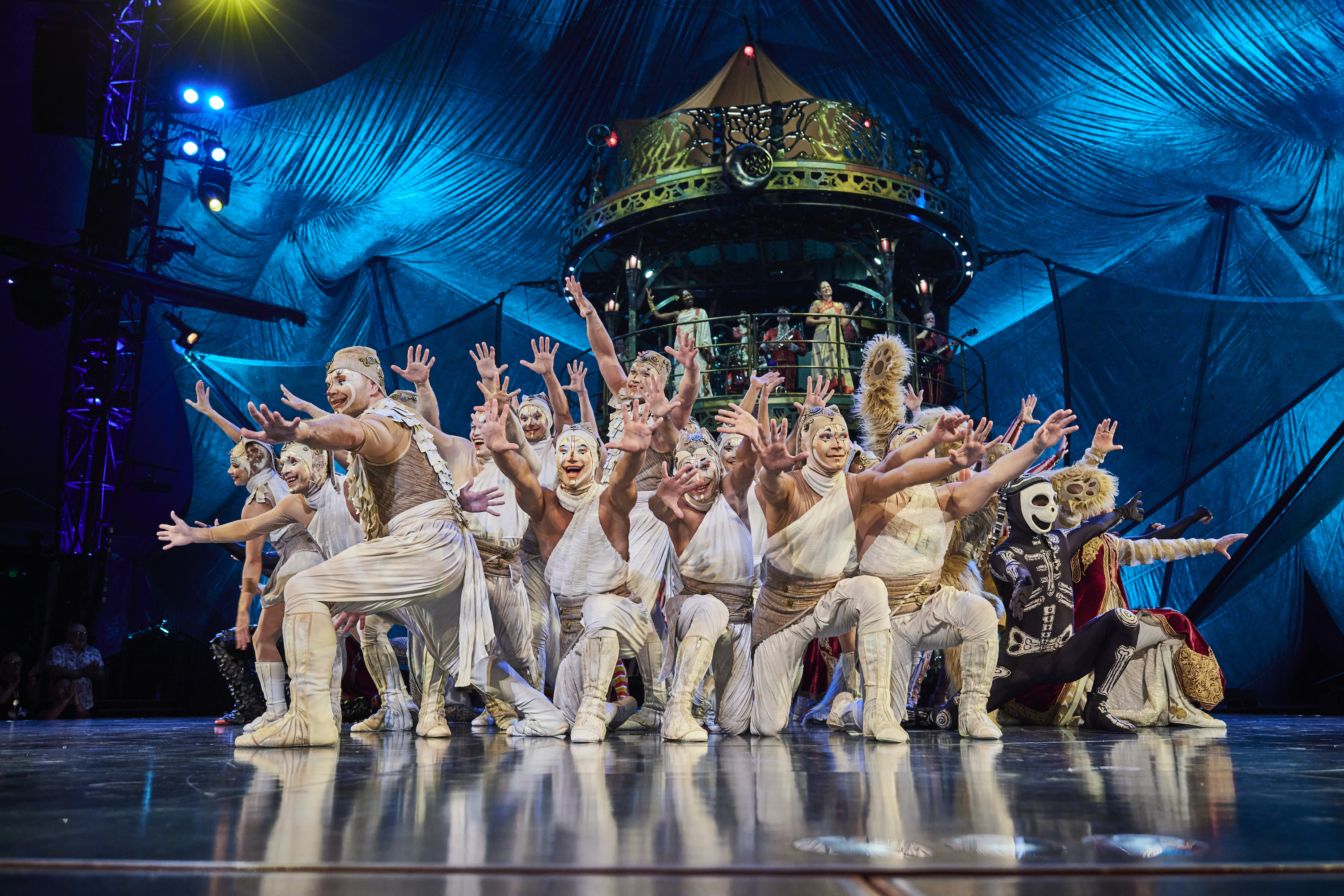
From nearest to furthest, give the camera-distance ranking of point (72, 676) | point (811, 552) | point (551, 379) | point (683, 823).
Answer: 1. point (683, 823)
2. point (811, 552)
3. point (551, 379)
4. point (72, 676)

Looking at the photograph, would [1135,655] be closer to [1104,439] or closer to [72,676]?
[1104,439]

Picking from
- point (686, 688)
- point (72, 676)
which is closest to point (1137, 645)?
point (686, 688)

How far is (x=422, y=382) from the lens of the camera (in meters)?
5.44

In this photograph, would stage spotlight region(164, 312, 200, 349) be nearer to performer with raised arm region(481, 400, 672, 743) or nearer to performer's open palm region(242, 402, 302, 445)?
performer with raised arm region(481, 400, 672, 743)

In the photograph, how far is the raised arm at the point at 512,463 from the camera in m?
3.91

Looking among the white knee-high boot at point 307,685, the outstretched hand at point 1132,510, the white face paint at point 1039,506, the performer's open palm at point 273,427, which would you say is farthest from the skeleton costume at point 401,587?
the outstretched hand at point 1132,510

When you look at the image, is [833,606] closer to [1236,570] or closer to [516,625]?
[516,625]

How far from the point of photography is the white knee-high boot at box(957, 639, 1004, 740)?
4.02 meters

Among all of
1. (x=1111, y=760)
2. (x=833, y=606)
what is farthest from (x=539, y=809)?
(x=833, y=606)

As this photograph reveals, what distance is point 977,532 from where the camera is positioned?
5.10 meters

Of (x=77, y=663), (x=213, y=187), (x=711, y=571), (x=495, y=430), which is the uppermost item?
(x=213, y=187)

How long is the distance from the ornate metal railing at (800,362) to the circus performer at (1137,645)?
344 centimetres

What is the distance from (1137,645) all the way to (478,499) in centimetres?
309

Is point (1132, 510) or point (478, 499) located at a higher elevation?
point (1132, 510)
